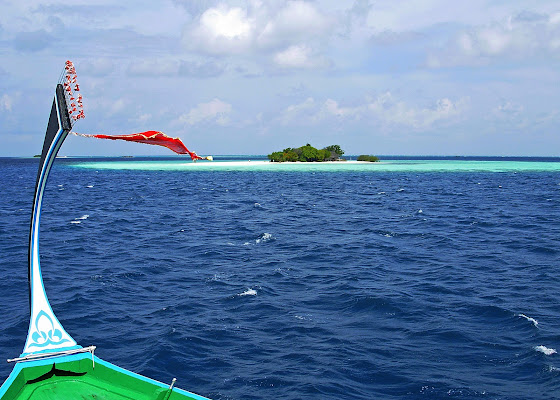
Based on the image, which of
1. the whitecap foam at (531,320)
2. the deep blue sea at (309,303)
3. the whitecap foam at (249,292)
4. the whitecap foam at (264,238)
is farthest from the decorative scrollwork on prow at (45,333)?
the whitecap foam at (264,238)

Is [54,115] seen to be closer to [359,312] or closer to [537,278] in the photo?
[359,312]

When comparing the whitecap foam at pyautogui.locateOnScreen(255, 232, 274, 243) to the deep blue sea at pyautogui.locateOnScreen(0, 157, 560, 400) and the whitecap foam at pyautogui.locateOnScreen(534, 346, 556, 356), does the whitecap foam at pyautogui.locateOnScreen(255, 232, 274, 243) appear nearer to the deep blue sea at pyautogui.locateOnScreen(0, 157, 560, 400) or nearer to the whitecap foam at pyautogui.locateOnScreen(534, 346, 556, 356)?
the deep blue sea at pyautogui.locateOnScreen(0, 157, 560, 400)

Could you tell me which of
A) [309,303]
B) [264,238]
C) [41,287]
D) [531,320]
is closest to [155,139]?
[41,287]

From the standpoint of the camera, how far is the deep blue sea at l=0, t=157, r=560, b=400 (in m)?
17.0

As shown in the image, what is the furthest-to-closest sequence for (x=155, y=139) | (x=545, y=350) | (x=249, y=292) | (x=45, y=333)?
(x=249, y=292) < (x=545, y=350) < (x=45, y=333) < (x=155, y=139)

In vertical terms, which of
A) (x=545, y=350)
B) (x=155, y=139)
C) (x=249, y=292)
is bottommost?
(x=545, y=350)

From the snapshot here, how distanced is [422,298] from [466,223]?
1090 inches

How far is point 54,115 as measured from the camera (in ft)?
38.4

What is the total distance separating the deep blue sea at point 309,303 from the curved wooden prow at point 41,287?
4.11 m

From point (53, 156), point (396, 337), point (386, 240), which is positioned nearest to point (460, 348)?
point (396, 337)

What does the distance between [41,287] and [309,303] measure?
13026mm

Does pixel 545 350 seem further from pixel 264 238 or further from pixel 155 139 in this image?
pixel 264 238

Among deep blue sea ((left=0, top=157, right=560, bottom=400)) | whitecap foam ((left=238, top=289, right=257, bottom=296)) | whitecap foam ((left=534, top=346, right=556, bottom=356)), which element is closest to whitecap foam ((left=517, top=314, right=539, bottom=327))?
deep blue sea ((left=0, top=157, right=560, bottom=400))

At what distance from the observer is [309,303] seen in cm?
2438
